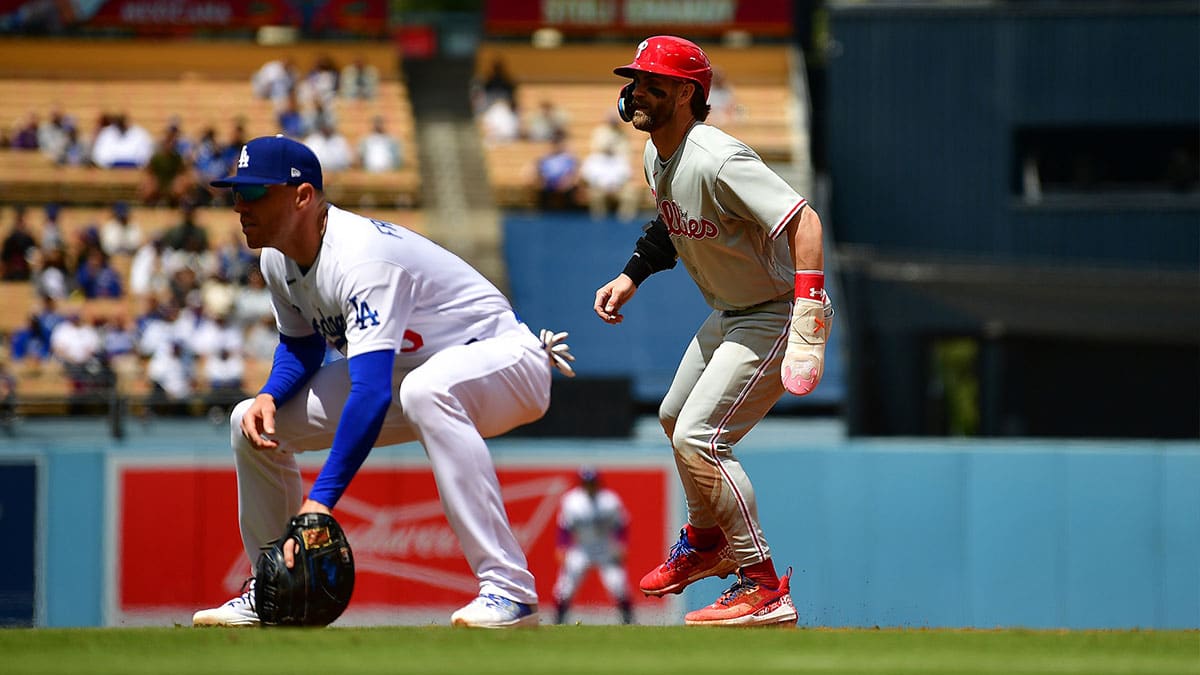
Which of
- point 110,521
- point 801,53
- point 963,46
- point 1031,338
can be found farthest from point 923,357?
point 110,521

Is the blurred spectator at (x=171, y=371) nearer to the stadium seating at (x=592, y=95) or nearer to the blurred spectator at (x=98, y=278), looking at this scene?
the blurred spectator at (x=98, y=278)

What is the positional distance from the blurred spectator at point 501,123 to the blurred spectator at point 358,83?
151 centimetres

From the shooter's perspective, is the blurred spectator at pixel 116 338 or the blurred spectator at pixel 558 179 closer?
the blurred spectator at pixel 116 338

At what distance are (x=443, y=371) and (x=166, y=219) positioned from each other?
13.1 m

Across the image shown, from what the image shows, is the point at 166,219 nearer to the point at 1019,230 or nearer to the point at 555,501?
the point at 555,501

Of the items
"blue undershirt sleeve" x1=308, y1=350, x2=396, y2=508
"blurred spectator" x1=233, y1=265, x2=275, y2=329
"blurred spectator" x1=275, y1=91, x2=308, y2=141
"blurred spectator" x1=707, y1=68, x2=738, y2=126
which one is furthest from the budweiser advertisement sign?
"blurred spectator" x1=707, y1=68, x2=738, y2=126

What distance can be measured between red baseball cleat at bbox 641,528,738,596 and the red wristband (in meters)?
1.10

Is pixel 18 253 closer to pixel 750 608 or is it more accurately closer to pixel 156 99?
pixel 156 99

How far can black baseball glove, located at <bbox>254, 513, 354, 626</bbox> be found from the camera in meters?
5.02

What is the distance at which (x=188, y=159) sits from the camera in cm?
1847

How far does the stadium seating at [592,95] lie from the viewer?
1931 cm

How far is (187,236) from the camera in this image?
16578 millimetres

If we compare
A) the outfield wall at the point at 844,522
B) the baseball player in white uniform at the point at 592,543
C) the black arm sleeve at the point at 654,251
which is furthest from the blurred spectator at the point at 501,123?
the black arm sleeve at the point at 654,251

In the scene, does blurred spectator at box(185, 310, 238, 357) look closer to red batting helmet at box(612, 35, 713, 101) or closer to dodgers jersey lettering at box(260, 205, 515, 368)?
dodgers jersey lettering at box(260, 205, 515, 368)
